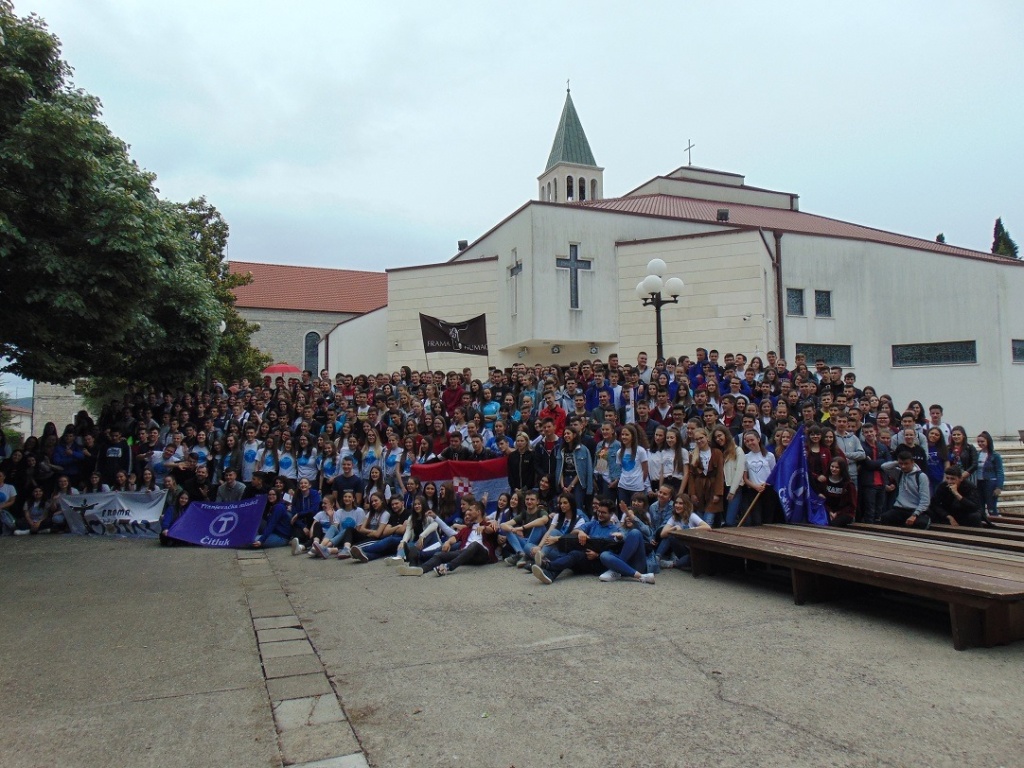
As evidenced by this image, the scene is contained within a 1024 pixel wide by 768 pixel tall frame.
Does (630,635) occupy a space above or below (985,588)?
below

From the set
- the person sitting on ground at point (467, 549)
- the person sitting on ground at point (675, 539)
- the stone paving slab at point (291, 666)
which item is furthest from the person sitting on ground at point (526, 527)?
the stone paving slab at point (291, 666)

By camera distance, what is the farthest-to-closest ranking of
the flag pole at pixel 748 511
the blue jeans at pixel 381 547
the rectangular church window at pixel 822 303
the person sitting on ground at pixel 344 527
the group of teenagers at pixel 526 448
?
the rectangular church window at pixel 822 303, the person sitting on ground at pixel 344 527, the blue jeans at pixel 381 547, the group of teenagers at pixel 526 448, the flag pole at pixel 748 511

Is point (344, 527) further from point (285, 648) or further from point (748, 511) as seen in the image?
point (748, 511)

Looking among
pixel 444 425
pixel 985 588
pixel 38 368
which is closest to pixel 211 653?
pixel 985 588

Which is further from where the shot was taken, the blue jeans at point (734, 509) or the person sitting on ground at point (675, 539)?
the blue jeans at point (734, 509)

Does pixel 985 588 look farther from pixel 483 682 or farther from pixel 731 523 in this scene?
pixel 731 523

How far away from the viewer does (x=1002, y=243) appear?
5922 cm

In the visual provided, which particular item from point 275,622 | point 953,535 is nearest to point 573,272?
point 953,535

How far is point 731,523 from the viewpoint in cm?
998

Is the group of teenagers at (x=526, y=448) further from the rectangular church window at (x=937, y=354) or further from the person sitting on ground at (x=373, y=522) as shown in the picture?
the rectangular church window at (x=937, y=354)

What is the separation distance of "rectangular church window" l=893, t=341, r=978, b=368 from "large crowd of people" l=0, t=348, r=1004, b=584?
17.1m

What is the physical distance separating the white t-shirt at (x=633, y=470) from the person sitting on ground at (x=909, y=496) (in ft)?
10.0

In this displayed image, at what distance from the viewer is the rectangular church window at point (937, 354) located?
27594mm

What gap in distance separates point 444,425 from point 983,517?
8.05 m
